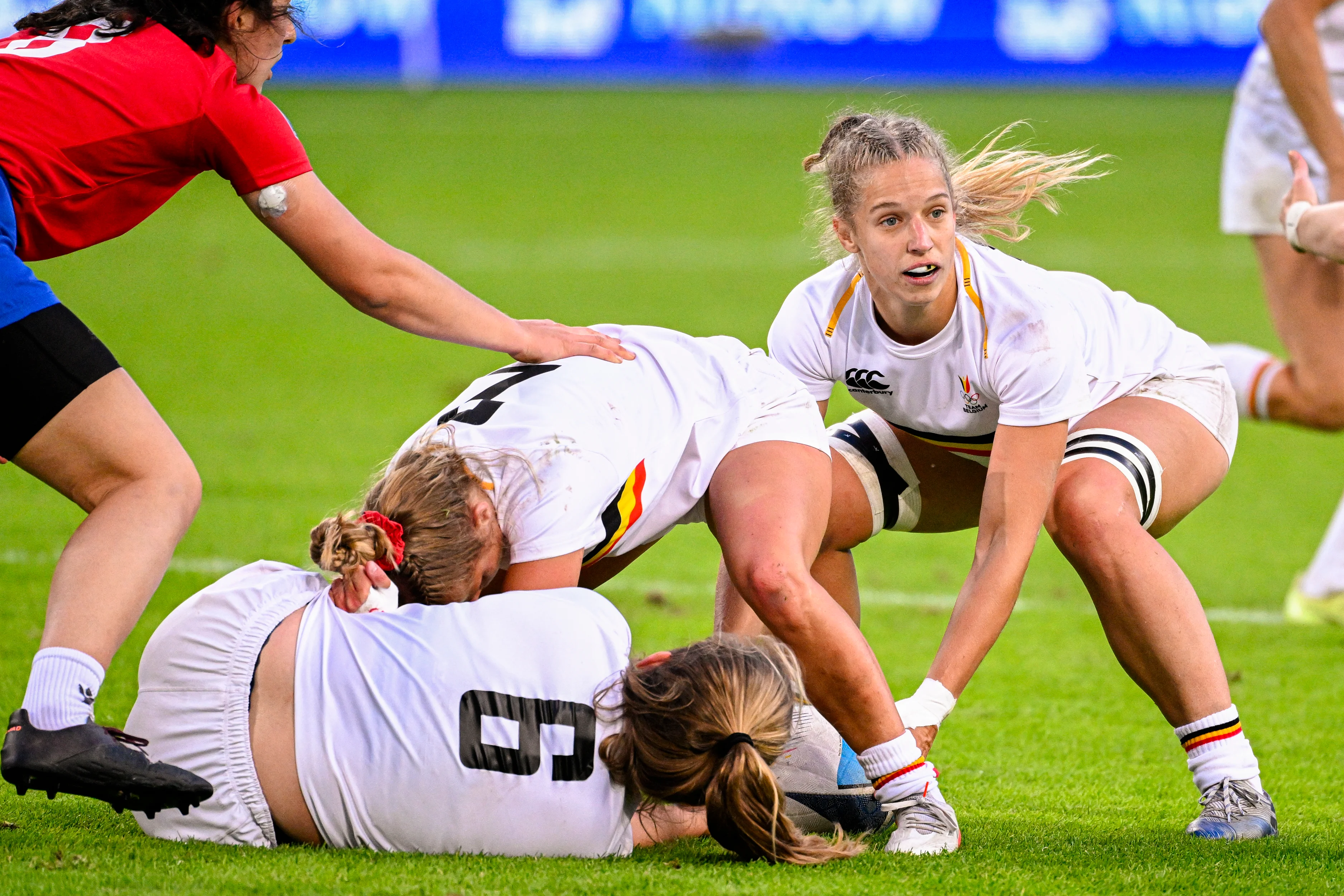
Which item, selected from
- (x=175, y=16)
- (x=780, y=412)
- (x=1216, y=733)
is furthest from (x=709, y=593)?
(x=175, y=16)

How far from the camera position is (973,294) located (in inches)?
162

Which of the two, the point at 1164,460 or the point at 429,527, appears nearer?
the point at 429,527

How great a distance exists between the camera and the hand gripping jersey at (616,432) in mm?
3482

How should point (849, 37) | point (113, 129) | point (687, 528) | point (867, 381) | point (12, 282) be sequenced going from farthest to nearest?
1. point (849, 37)
2. point (687, 528)
3. point (867, 381)
4. point (113, 129)
5. point (12, 282)

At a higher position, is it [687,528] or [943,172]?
[943,172]

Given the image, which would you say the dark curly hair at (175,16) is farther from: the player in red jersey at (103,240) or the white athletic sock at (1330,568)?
the white athletic sock at (1330,568)

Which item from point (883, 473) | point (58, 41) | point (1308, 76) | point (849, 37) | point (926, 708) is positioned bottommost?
point (926, 708)

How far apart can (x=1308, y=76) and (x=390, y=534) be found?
401 cm

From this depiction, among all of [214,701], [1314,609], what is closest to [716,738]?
[214,701]

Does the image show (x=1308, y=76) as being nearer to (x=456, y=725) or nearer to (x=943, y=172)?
(x=943, y=172)

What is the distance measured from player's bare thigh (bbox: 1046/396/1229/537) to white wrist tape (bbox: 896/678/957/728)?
0.57 metres

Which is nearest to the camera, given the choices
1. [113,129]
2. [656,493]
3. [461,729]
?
[461,729]

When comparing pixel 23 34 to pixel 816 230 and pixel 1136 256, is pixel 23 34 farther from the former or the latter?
pixel 1136 256

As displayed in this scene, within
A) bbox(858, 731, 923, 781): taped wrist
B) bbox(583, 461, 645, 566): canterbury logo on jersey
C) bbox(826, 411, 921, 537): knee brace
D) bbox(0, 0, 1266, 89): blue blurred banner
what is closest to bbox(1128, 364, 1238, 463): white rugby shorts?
bbox(826, 411, 921, 537): knee brace
